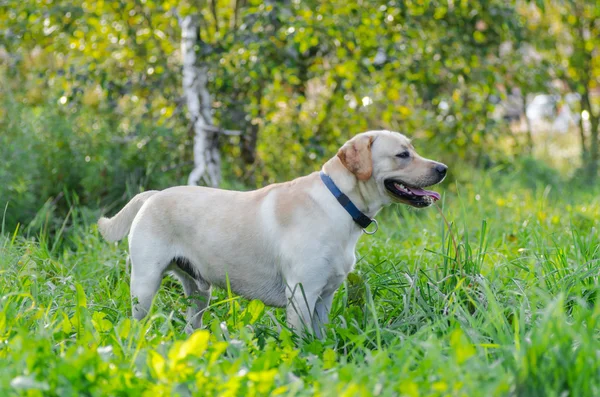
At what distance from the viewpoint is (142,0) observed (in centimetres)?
680

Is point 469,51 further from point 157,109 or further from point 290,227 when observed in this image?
point 290,227

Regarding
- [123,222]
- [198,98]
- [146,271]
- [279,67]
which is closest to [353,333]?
[146,271]

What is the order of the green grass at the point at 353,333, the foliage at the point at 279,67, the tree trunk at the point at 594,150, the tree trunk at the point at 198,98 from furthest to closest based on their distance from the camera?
the tree trunk at the point at 594,150 < the tree trunk at the point at 198,98 < the foliage at the point at 279,67 < the green grass at the point at 353,333

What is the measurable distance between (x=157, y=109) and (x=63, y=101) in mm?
933

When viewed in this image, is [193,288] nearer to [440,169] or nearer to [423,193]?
[423,193]

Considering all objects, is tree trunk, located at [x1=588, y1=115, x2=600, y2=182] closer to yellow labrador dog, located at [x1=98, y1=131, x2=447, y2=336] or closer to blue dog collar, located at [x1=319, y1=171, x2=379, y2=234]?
yellow labrador dog, located at [x1=98, y1=131, x2=447, y2=336]

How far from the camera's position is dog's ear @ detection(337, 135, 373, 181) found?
3557 mm

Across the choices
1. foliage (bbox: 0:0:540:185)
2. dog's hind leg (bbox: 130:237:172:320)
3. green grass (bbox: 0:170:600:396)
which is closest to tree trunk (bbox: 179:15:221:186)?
foliage (bbox: 0:0:540:185)

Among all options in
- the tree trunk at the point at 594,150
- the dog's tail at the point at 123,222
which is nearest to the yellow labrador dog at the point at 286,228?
the dog's tail at the point at 123,222

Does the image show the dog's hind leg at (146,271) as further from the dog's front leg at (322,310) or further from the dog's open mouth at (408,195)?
the dog's open mouth at (408,195)

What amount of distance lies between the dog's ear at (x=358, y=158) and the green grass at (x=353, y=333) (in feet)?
1.88

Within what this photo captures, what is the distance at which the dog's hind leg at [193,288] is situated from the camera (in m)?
3.90

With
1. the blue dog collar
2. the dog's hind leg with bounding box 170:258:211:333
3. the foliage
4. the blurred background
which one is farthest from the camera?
the foliage

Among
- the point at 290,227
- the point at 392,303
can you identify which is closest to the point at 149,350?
the point at 290,227
